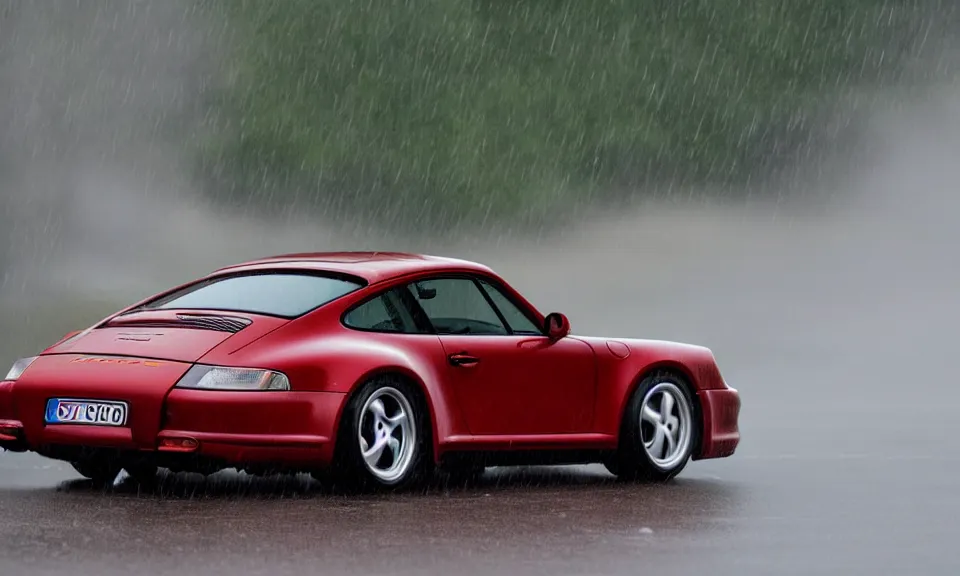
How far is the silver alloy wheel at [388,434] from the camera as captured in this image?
30.1 ft

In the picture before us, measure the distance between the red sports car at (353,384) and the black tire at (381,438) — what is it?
1cm

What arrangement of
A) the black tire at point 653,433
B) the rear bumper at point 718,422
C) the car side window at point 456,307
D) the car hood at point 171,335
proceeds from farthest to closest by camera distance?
1. the rear bumper at point 718,422
2. the black tire at point 653,433
3. the car side window at point 456,307
4. the car hood at point 171,335

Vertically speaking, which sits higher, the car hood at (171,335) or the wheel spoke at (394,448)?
the car hood at (171,335)

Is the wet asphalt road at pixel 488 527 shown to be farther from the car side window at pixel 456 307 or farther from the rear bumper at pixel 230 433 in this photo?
the car side window at pixel 456 307

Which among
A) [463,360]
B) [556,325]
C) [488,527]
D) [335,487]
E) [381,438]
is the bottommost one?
[335,487]

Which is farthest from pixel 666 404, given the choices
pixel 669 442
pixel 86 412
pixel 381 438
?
pixel 86 412

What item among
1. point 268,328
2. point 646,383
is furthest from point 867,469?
point 268,328

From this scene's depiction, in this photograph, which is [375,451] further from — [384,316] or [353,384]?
[384,316]

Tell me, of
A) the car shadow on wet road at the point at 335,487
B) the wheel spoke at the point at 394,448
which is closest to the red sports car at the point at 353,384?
the wheel spoke at the point at 394,448

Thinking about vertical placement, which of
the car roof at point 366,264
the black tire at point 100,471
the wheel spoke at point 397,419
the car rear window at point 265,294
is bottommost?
the black tire at point 100,471

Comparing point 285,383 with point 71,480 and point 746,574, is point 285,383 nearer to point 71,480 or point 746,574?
point 71,480

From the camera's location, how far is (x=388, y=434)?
366 inches

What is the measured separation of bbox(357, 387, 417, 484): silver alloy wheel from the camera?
30.1 ft

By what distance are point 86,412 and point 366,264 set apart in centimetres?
189
